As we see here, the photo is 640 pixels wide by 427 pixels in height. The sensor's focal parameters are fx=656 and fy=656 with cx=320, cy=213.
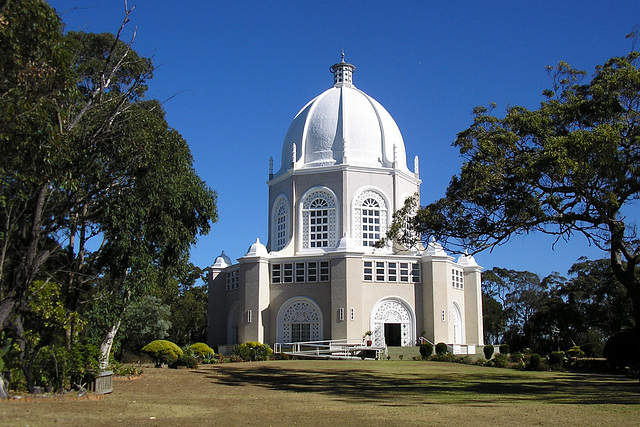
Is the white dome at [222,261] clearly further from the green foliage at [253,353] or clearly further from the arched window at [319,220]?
the green foliage at [253,353]

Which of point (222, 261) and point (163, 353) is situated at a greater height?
point (222, 261)

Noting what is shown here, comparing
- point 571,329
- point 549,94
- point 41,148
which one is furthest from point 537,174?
point 571,329

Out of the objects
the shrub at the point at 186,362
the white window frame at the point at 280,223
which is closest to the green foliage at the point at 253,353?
the shrub at the point at 186,362

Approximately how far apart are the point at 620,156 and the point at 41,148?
1618cm

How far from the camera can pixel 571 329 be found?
57469mm

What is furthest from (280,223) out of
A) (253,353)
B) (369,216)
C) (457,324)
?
(457,324)

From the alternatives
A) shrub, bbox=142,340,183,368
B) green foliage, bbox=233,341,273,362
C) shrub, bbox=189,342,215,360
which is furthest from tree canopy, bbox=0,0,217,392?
green foliage, bbox=233,341,273,362

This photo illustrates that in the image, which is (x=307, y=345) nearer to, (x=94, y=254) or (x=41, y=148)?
(x=94, y=254)

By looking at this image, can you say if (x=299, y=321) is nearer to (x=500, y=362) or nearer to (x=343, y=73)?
(x=500, y=362)

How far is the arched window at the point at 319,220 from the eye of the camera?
4306cm

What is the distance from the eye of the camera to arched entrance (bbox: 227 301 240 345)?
43.5m

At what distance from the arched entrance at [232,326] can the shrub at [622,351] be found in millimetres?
23060

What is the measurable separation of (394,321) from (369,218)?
7.39m

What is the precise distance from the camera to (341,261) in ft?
127
